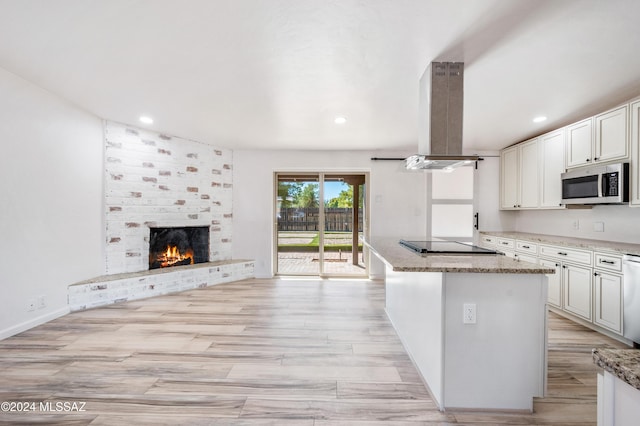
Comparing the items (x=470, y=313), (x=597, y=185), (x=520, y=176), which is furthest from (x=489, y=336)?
(x=520, y=176)

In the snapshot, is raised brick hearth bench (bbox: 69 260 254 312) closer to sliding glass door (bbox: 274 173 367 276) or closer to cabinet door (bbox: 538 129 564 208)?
sliding glass door (bbox: 274 173 367 276)

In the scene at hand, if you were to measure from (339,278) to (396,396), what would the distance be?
335 centimetres

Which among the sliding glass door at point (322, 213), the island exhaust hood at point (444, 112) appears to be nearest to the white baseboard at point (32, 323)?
the sliding glass door at point (322, 213)

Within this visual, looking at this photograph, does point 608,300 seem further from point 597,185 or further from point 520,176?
point 520,176

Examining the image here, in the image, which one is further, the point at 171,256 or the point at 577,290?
the point at 171,256

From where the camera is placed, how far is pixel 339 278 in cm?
530

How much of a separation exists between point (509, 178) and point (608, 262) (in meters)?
2.28

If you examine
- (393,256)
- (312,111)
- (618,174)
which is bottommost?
(393,256)

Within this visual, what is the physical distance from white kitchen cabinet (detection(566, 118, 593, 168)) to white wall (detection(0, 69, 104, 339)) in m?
6.08

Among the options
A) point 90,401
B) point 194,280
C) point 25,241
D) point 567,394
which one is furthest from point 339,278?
point 25,241

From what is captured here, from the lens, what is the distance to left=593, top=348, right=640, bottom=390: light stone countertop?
0.58 meters

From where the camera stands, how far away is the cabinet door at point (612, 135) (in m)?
2.88

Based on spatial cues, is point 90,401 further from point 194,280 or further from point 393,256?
point 194,280

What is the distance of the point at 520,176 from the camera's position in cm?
450
